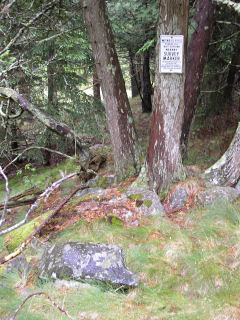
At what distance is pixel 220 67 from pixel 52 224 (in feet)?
23.9

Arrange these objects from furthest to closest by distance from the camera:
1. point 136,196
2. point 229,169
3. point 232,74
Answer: point 232,74
point 229,169
point 136,196

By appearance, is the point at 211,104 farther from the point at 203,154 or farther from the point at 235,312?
the point at 235,312

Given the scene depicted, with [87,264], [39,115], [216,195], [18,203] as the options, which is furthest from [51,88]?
[87,264]

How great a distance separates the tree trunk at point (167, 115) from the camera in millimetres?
4281

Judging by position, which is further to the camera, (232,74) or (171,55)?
(232,74)

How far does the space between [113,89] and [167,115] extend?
134cm

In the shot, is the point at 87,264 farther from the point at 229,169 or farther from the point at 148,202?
the point at 229,169

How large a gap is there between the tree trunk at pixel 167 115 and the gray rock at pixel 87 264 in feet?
6.58

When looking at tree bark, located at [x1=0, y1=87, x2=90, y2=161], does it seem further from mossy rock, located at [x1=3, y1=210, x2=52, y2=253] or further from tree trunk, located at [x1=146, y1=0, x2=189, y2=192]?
mossy rock, located at [x1=3, y1=210, x2=52, y2=253]

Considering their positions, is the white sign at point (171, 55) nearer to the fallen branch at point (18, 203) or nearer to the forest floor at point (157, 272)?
the forest floor at point (157, 272)

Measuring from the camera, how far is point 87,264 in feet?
9.91

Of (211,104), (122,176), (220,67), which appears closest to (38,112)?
(122,176)

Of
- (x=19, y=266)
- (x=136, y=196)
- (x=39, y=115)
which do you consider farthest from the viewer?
(x=39, y=115)

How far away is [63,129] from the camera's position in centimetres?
642
